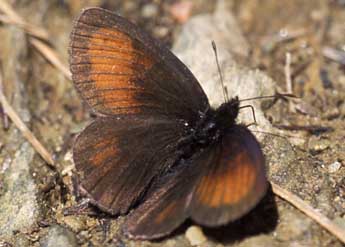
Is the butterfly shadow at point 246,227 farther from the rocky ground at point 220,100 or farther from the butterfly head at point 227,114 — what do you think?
the butterfly head at point 227,114

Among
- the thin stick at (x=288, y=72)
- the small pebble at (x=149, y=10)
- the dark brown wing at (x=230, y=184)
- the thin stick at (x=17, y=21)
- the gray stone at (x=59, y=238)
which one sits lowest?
the thin stick at (x=288, y=72)

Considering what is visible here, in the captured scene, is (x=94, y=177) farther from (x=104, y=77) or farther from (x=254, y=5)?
(x=254, y=5)

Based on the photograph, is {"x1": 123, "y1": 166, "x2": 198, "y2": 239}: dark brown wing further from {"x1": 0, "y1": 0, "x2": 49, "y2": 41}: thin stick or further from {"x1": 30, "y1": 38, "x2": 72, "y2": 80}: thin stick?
{"x1": 0, "y1": 0, "x2": 49, "y2": 41}: thin stick

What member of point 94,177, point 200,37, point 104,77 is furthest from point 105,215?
point 200,37

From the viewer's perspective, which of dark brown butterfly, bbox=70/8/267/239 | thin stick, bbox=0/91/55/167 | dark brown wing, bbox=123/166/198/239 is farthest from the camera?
thin stick, bbox=0/91/55/167

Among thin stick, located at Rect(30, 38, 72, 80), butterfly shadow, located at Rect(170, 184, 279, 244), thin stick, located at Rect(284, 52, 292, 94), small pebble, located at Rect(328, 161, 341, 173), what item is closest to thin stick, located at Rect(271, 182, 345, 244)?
butterfly shadow, located at Rect(170, 184, 279, 244)

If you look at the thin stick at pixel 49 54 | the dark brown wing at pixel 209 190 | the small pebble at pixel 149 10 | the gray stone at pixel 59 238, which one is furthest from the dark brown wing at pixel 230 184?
the small pebble at pixel 149 10

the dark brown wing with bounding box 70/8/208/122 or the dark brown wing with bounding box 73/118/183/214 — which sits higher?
the dark brown wing with bounding box 70/8/208/122
